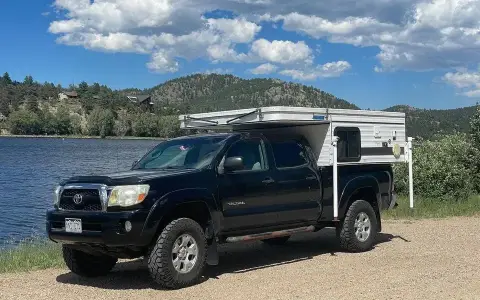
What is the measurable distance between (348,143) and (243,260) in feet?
8.61

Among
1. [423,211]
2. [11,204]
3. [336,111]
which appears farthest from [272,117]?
[11,204]

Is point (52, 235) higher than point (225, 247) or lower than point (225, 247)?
higher

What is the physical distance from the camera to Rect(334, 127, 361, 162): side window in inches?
395

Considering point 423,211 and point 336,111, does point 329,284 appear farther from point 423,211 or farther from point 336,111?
point 423,211

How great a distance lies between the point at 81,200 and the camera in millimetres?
7590

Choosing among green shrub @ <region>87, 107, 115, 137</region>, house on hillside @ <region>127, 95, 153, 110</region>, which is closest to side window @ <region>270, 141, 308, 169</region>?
green shrub @ <region>87, 107, 115, 137</region>

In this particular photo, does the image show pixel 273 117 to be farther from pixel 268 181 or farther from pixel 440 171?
pixel 440 171

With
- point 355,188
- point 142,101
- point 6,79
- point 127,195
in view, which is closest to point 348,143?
point 355,188

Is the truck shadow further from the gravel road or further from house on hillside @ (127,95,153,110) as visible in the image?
house on hillside @ (127,95,153,110)

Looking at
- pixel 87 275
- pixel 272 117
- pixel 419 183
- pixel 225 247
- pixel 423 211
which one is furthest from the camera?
pixel 419 183

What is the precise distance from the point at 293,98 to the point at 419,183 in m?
163

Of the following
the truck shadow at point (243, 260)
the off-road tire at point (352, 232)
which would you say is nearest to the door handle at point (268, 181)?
the truck shadow at point (243, 260)

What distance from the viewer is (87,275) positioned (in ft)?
27.6

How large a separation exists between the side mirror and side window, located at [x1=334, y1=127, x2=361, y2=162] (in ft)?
7.94
